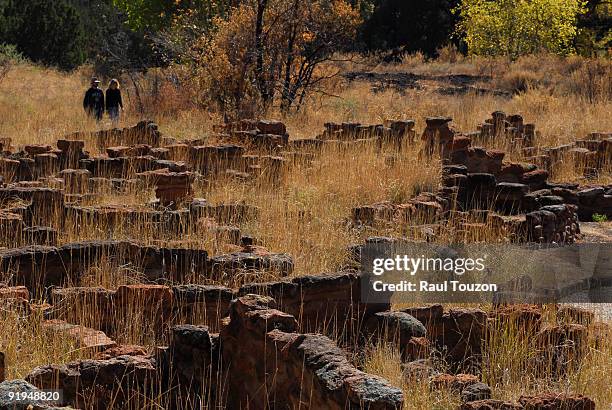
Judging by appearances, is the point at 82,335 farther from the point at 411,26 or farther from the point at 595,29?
the point at 595,29

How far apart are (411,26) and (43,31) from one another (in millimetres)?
13718

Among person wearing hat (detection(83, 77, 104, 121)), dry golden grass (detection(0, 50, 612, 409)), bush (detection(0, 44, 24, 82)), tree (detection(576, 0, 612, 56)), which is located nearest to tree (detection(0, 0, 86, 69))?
bush (detection(0, 44, 24, 82))

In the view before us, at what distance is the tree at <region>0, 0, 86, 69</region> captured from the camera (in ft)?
122

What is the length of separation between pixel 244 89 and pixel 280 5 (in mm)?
2826

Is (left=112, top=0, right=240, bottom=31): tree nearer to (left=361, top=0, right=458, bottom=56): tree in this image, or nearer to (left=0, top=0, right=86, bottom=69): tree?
(left=0, top=0, right=86, bottom=69): tree

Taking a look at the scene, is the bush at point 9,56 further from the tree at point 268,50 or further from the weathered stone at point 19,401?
the weathered stone at point 19,401

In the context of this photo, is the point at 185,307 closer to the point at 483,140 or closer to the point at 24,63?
the point at 483,140

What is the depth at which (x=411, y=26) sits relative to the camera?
40625 mm

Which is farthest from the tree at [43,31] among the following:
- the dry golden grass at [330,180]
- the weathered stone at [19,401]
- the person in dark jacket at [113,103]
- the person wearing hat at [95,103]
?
the weathered stone at [19,401]

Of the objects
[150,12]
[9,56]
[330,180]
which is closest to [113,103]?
[330,180]

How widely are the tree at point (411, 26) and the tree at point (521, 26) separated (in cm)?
446

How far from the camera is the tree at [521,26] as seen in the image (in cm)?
3522

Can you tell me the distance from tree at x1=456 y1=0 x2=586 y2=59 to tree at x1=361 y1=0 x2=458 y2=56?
4.46 meters


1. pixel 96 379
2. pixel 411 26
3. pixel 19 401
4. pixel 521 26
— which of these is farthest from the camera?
pixel 411 26
